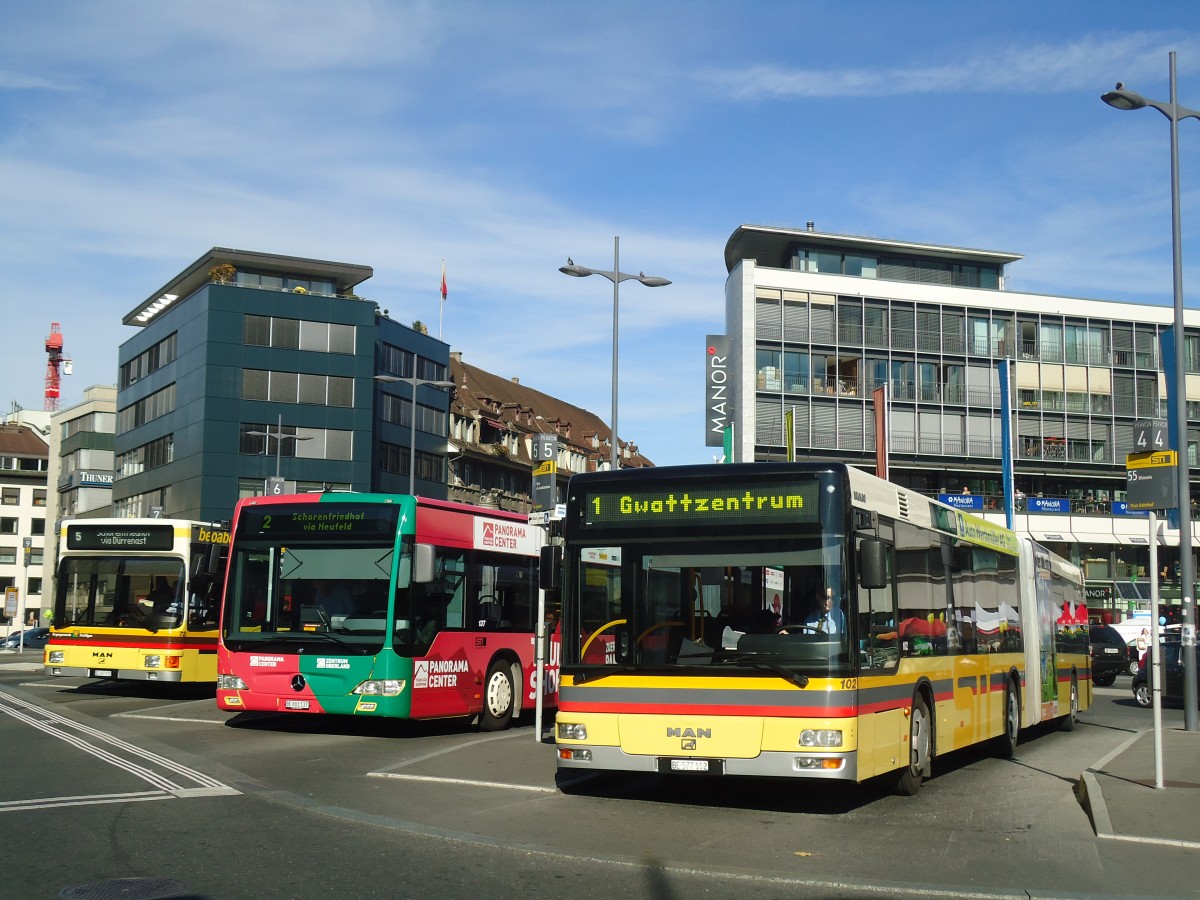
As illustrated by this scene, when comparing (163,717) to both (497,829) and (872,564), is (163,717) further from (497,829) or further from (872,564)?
(872,564)

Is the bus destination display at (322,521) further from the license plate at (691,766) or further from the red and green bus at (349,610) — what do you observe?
the license plate at (691,766)

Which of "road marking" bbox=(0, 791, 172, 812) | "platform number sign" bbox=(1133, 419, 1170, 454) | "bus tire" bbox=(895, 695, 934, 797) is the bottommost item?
"road marking" bbox=(0, 791, 172, 812)

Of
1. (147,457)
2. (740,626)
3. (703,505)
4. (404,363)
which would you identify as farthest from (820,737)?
(147,457)

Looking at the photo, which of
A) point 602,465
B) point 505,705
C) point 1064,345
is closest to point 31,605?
point 602,465

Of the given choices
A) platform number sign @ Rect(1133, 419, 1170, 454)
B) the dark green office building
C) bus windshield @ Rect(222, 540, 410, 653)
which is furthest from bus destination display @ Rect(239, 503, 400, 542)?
the dark green office building

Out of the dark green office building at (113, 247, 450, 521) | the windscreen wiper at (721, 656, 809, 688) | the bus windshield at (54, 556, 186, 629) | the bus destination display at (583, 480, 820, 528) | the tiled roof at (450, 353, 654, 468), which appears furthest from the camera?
the tiled roof at (450, 353, 654, 468)

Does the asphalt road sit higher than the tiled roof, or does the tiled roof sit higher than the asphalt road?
the tiled roof

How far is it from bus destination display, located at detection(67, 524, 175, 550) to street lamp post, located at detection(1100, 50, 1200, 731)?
52.0 ft

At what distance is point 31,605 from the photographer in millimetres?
115688

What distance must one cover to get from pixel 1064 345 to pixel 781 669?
6726 centimetres

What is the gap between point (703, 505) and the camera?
1104 cm

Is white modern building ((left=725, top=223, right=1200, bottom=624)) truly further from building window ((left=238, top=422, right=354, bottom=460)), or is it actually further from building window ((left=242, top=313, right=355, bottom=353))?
building window ((left=238, top=422, right=354, bottom=460))

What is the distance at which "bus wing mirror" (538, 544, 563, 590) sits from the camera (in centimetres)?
1186

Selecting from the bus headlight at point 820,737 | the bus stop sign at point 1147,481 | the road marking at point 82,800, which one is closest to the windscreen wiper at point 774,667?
the bus headlight at point 820,737
